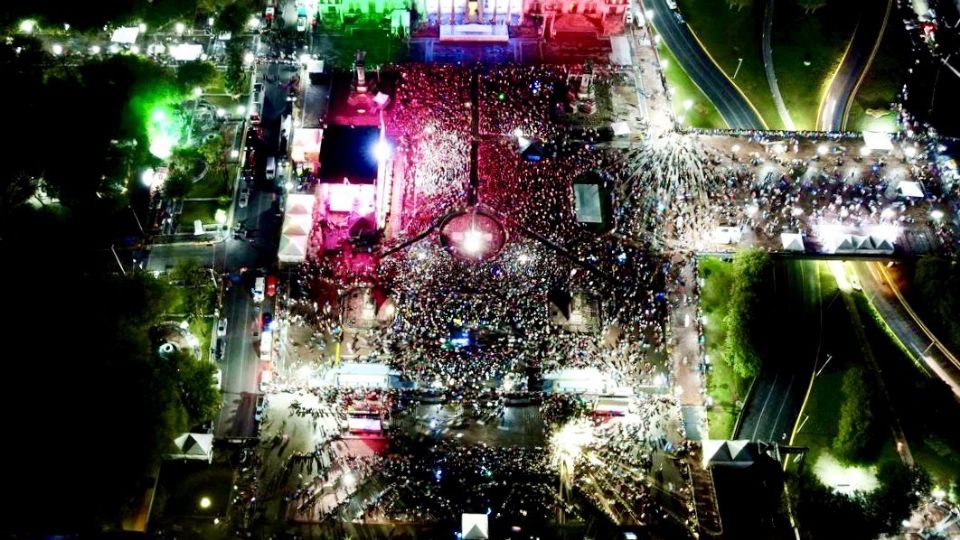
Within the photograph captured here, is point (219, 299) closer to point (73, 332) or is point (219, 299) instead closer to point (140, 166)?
point (73, 332)

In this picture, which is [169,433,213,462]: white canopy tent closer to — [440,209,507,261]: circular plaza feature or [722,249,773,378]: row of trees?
[440,209,507,261]: circular plaza feature

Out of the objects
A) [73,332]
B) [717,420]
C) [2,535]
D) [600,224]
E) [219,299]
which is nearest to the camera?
[2,535]

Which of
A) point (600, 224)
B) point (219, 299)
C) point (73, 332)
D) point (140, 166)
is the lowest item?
point (73, 332)

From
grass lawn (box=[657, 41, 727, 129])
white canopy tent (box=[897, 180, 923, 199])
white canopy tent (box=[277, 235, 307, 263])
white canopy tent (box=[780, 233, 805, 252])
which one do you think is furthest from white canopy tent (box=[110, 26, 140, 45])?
white canopy tent (box=[897, 180, 923, 199])

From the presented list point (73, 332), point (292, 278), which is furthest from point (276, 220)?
point (73, 332)

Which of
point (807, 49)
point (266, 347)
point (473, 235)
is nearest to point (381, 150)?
point (473, 235)

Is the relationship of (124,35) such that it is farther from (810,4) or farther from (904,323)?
(904,323)
